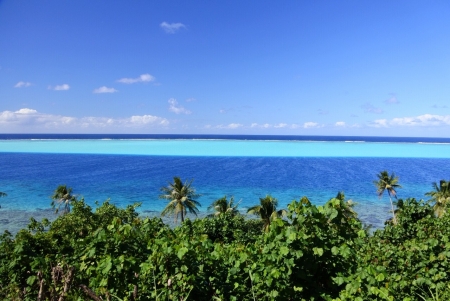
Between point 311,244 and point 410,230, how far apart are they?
28.4 ft

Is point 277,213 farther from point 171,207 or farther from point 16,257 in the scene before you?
point 16,257

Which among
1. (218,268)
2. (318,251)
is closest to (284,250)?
(318,251)

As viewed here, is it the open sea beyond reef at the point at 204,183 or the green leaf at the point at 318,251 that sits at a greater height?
the green leaf at the point at 318,251

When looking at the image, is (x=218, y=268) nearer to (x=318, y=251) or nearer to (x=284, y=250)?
(x=284, y=250)

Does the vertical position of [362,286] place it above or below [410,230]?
above

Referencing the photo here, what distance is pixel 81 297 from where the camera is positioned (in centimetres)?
417

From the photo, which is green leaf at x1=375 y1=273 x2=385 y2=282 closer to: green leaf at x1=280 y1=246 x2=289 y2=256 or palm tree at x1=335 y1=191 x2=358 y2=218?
palm tree at x1=335 y1=191 x2=358 y2=218

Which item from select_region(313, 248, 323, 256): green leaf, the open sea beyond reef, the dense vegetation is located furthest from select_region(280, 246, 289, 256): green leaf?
the open sea beyond reef

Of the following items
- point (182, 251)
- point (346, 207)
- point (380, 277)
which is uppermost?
point (346, 207)

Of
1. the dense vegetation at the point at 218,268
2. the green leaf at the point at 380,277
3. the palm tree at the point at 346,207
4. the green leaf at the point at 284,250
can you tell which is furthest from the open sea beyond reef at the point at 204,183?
the green leaf at the point at 284,250

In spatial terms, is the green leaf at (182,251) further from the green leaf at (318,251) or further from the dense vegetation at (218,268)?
the green leaf at (318,251)

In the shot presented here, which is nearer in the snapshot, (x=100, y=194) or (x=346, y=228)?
(x=346, y=228)

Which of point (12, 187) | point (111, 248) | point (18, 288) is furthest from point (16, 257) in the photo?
point (12, 187)

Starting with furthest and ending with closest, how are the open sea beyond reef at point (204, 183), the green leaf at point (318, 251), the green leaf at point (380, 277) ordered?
the open sea beyond reef at point (204, 183) < the green leaf at point (318, 251) < the green leaf at point (380, 277)
